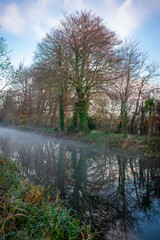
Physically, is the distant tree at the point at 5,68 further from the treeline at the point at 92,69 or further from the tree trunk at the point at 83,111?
the tree trunk at the point at 83,111

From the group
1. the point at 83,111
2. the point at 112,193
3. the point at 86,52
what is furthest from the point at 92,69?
the point at 112,193

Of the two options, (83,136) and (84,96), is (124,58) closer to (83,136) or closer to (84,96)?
(84,96)

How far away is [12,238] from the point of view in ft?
7.06

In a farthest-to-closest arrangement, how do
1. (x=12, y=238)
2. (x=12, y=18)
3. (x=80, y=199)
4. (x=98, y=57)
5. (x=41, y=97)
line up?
(x=41, y=97) → (x=98, y=57) → (x=12, y=18) → (x=80, y=199) → (x=12, y=238)

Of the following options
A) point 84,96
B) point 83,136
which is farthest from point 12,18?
point 83,136

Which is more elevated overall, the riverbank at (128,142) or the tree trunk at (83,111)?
the tree trunk at (83,111)

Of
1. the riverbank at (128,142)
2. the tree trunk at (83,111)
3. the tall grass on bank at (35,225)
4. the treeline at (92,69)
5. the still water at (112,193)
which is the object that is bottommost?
the still water at (112,193)

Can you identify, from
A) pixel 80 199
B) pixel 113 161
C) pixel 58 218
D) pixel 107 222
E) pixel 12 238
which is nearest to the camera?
pixel 12 238

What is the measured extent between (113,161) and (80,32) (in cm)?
1139

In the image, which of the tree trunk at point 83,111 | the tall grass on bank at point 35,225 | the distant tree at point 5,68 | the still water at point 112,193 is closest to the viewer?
the tall grass on bank at point 35,225

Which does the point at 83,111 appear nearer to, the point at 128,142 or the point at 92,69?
the point at 92,69

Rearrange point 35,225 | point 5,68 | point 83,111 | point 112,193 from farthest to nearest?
1. point 83,111
2. point 5,68
3. point 112,193
4. point 35,225

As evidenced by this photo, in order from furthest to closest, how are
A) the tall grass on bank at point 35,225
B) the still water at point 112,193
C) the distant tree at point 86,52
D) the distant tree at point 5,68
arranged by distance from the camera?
the distant tree at point 86,52
the distant tree at point 5,68
the still water at point 112,193
the tall grass on bank at point 35,225

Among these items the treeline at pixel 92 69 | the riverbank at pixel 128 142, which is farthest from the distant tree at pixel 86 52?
the riverbank at pixel 128 142
